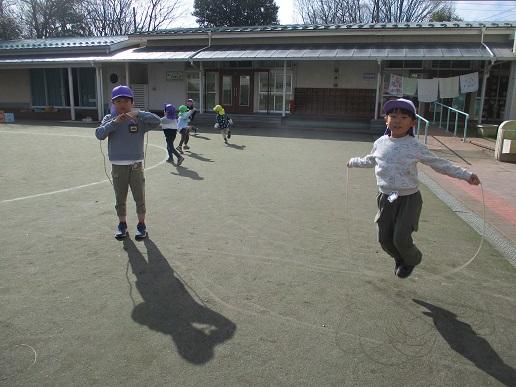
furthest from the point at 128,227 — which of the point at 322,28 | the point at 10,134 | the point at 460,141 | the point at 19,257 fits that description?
the point at 322,28

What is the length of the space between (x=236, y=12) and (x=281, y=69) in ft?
64.5

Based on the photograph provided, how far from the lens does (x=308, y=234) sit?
537cm

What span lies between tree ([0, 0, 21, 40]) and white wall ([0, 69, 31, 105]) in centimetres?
1661

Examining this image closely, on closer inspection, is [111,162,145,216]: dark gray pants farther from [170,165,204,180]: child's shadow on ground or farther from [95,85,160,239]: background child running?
[170,165,204,180]: child's shadow on ground

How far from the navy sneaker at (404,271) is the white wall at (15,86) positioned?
1123 inches

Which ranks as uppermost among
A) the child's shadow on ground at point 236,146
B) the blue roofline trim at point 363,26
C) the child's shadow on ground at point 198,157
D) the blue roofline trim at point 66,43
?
the blue roofline trim at point 363,26

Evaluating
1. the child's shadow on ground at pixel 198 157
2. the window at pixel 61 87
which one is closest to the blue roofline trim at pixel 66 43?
the window at pixel 61 87

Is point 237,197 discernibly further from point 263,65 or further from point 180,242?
point 263,65

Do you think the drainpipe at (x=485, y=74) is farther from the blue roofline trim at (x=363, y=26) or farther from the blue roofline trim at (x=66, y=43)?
the blue roofline trim at (x=66, y=43)

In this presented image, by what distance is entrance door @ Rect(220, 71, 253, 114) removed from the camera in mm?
23188

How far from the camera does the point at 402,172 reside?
3.62 metres

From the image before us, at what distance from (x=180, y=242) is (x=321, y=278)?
1717 millimetres

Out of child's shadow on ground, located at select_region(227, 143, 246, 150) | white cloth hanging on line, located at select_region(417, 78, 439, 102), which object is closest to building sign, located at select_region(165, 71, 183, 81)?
child's shadow on ground, located at select_region(227, 143, 246, 150)

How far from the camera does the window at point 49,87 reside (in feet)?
86.1
